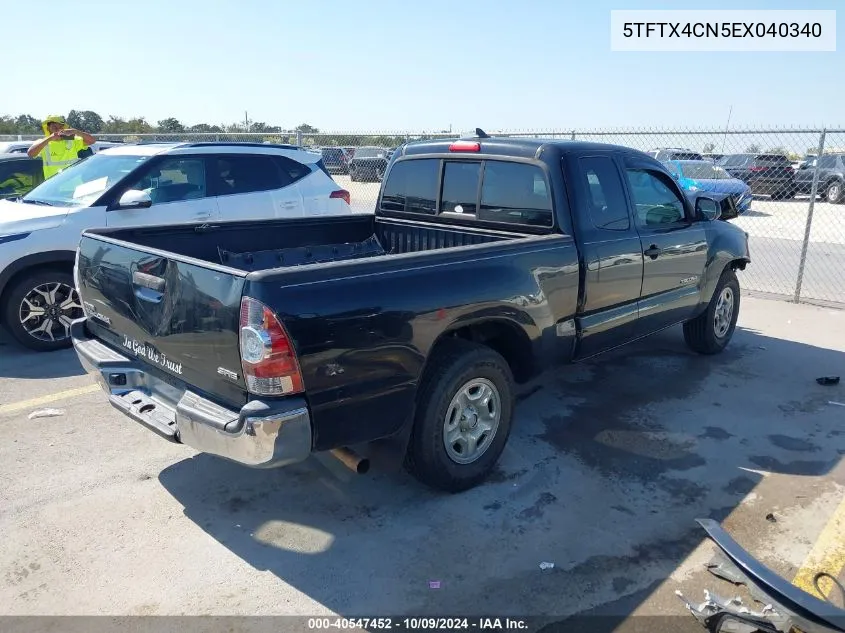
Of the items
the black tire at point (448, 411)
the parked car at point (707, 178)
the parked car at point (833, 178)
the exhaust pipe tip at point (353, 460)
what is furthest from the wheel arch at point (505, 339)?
the parked car at point (833, 178)

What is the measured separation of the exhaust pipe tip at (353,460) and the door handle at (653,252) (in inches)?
109

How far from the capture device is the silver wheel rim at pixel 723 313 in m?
6.24

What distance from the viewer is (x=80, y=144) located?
8508 millimetres

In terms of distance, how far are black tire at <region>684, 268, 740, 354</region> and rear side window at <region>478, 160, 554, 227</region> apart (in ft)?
8.25

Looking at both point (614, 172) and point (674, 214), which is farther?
point (674, 214)

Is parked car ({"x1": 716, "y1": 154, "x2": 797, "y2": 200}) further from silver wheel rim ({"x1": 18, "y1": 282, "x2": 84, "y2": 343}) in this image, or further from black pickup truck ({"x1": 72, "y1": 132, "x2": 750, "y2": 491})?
silver wheel rim ({"x1": 18, "y1": 282, "x2": 84, "y2": 343})

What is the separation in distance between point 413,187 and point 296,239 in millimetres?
994

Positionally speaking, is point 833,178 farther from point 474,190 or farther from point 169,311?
point 169,311

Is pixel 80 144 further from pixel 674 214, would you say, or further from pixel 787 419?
pixel 787 419

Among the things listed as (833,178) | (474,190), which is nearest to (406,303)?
(474,190)

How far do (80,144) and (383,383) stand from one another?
7.23 metres

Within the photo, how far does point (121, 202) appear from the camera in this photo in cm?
616

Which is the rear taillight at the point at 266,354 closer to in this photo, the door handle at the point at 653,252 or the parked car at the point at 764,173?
the door handle at the point at 653,252

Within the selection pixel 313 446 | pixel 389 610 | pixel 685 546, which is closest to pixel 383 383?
pixel 313 446
